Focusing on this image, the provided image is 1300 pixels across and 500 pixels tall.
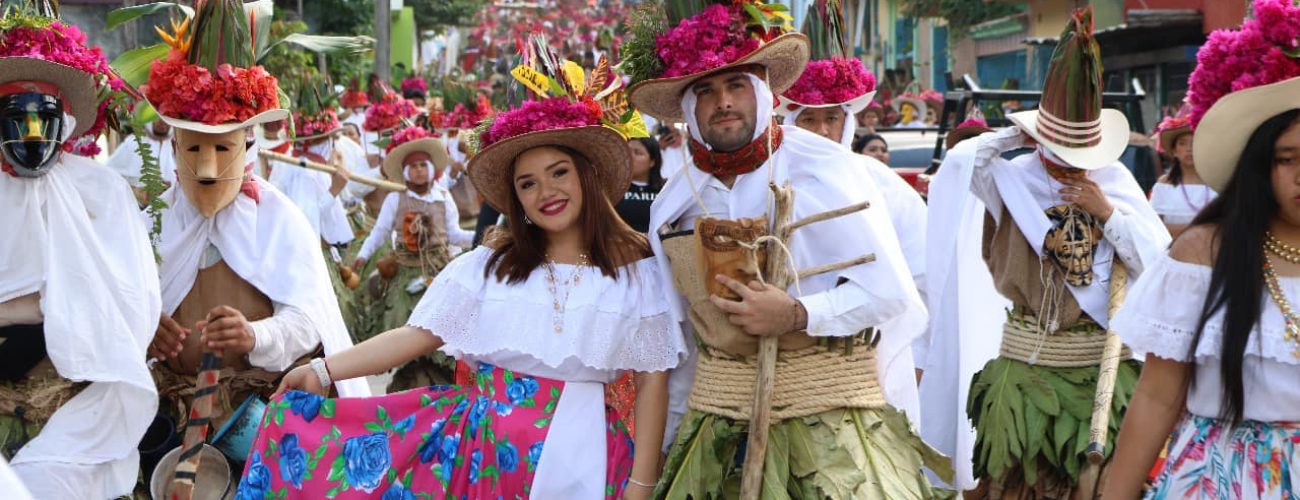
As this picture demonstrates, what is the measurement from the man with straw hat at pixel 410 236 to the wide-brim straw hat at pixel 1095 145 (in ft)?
18.8

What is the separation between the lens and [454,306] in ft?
16.9

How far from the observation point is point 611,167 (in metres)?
5.27

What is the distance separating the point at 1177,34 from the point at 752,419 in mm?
22689

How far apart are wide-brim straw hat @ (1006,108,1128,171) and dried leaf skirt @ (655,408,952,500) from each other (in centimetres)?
Result: 179

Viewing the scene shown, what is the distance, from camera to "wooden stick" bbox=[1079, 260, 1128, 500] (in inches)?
231

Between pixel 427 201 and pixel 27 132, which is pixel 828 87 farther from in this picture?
pixel 427 201

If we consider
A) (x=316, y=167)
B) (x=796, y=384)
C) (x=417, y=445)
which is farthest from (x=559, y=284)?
(x=316, y=167)

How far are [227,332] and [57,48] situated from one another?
1181mm

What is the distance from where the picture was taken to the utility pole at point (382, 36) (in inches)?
875

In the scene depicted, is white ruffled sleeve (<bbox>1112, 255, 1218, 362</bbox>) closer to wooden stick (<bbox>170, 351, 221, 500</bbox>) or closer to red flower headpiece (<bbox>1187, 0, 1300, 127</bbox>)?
red flower headpiece (<bbox>1187, 0, 1300, 127</bbox>)

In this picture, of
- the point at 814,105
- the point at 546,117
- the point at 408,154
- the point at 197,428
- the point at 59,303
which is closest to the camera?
the point at 546,117

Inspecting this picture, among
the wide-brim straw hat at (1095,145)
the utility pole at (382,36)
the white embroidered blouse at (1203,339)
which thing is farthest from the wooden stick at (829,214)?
the utility pole at (382,36)

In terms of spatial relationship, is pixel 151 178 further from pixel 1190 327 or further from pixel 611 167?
pixel 1190 327

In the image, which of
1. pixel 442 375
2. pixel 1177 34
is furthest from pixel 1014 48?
pixel 442 375
